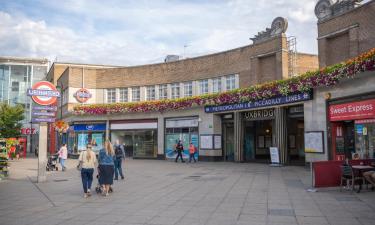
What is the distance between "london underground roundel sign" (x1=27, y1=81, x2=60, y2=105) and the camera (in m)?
15.8

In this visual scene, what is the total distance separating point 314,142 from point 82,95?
23.2 metres

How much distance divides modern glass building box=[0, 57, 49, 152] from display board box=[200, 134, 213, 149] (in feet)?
169

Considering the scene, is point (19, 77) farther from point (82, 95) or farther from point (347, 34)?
point (347, 34)

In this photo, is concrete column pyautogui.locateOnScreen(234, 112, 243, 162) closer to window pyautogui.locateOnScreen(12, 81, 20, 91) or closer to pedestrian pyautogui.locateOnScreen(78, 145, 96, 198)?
pedestrian pyautogui.locateOnScreen(78, 145, 96, 198)

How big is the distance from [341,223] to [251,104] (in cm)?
1675

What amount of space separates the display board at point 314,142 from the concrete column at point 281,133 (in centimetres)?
282

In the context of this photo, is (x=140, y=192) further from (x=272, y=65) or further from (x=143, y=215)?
(x=272, y=65)

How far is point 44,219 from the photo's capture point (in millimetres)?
8180

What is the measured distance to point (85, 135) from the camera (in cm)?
3547

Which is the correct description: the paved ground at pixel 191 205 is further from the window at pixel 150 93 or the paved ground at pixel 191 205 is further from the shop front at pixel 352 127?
the window at pixel 150 93

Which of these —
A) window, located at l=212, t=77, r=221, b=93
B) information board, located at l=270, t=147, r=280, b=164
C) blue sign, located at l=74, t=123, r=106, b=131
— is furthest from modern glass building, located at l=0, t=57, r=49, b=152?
information board, located at l=270, t=147, r=280, b=164

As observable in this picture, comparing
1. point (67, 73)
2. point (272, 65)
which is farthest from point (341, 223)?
point (67, 73)

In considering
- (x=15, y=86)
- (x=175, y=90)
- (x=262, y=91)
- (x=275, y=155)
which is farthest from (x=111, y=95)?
(x=15, y=86)

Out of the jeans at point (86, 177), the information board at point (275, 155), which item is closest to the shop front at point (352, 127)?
the information board at point (275, 155)
